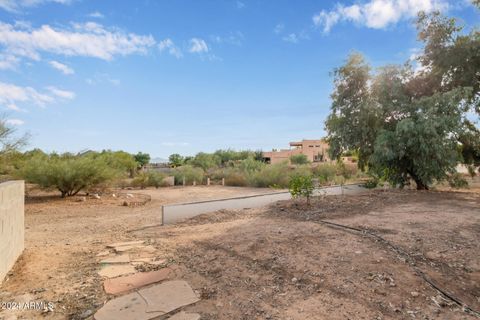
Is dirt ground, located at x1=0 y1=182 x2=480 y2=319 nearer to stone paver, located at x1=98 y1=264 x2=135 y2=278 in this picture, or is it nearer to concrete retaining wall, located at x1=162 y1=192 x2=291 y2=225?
stone paver, located at x1=98 y1=264 x2=135 y2=278

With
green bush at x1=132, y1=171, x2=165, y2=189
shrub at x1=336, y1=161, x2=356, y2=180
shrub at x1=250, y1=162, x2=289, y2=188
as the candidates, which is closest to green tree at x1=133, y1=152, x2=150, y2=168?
green bush at x1=132, y1=171, x2=165, y2=189

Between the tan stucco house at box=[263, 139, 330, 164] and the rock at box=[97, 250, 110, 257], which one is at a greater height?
the tan stucco house at box=[263, 139, 330, 164]

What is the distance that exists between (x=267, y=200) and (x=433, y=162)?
468 centimetres

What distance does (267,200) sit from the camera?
8.70m

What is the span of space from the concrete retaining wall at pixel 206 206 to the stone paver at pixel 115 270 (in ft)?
10.4

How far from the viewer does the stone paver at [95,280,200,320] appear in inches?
92.4

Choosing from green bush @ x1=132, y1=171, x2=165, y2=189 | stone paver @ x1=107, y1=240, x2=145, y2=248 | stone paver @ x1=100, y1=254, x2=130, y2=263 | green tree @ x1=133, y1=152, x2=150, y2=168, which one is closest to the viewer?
stone paver @ x1=100, y1=254, x2=130, y2=263

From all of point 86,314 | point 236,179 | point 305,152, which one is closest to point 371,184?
point 236,179

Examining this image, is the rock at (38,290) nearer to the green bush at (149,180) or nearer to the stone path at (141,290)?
the stone path at (141,290)

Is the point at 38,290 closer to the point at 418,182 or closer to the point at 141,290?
the point at 141,290

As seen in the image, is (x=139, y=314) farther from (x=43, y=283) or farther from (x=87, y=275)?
(x=43, y=283)

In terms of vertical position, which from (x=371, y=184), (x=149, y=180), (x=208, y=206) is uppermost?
(x=149, y=180)

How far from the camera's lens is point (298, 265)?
315 cm

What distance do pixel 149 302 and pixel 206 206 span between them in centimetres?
485
